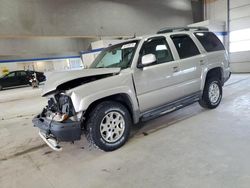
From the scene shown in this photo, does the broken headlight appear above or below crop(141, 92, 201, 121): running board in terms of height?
above

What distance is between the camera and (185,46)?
4.10 m

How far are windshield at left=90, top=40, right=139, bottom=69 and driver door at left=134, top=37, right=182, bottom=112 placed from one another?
0.18m

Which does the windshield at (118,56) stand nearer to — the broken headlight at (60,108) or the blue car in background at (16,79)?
the broken headlight at (60,108)

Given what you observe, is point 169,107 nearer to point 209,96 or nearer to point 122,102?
point 122,102

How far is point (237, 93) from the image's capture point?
240 inches

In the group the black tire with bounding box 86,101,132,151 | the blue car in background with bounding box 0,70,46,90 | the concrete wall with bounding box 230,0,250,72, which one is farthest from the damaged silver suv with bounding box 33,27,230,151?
the blue car in background with bounding box 0,70,46,90

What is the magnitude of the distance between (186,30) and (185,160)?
277 cm

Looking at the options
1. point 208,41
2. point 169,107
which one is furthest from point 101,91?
point 208,41

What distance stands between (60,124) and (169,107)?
1.88 meters

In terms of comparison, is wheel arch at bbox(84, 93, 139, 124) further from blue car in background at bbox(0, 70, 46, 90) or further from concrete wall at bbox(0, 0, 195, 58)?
blue car in background at bbox(0, 70, 46, 90)

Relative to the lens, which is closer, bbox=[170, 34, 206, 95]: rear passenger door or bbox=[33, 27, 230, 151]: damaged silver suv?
bbox=[33, 27, 230, 151]: damaged silver suv

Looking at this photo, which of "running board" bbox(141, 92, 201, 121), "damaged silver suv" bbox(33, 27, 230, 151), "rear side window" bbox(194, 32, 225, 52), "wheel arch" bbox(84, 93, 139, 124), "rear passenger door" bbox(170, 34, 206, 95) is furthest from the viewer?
"rear side window" bbox(194, 32, 225, 52)

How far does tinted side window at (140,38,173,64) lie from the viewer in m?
3.57

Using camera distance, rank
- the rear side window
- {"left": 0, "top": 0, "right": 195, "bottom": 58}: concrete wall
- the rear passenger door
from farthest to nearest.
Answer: {"left": 0, "top": 0, "right": 195, "bottom": 58}: concrete wall
the rear side window
the rear passenger door
